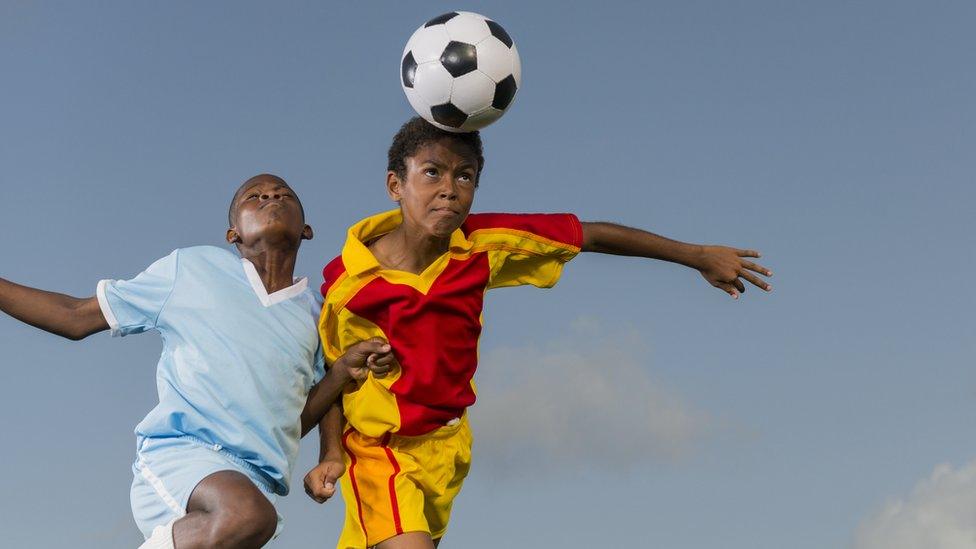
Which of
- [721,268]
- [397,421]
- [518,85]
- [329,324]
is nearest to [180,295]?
[329,324]

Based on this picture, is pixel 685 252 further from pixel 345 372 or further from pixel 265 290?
pixel 265 290

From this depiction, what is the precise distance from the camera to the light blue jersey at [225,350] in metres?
5.89

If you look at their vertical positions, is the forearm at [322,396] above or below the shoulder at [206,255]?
below

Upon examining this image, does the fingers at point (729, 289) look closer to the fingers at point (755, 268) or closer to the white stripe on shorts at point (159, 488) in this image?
the fingers at point (755, 268)

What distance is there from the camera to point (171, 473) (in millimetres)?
5871

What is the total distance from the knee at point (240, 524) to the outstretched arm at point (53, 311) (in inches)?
46.9

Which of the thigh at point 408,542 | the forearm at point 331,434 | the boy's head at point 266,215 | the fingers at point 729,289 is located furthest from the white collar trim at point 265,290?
the fingers at point 729,289

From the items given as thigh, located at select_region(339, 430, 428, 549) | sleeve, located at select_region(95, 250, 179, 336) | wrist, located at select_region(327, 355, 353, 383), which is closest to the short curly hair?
wrist, located at select_region(327, 355, 353, 383)

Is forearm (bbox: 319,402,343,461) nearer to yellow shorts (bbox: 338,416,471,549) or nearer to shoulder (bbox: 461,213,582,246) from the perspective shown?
yellow shorts (bbox: 338,416,471,549)

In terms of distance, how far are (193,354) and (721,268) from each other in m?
2.78

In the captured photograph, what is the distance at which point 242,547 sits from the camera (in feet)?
18.5

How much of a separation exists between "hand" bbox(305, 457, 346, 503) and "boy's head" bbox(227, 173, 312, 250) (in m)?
1.09

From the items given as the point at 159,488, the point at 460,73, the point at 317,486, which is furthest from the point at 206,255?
the point at 460,73

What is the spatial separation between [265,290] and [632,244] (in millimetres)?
1942
